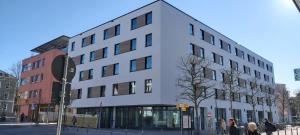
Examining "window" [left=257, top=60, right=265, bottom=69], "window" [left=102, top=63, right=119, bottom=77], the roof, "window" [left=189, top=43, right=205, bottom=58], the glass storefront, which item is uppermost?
the roof

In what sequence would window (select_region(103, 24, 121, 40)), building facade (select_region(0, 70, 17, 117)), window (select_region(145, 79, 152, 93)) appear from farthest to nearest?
building facade (select_region(0, 70, 17, 117)) → window (select_region(103, 24, 121, 40)) → window (select_region(145, 79, 152, 93))

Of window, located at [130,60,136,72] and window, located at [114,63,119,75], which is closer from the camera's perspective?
window, located at [130,60,136,72]

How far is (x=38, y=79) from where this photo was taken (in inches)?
2124

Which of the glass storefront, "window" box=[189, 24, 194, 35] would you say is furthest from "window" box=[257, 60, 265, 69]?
the glass storefront

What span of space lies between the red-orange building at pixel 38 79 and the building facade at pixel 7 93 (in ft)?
48.3

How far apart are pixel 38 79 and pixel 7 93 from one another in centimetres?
2499

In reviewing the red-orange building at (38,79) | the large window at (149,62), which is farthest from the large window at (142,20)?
the red-orange building at (38,79)

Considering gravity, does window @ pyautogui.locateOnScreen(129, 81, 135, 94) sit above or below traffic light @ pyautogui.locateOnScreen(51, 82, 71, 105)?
above

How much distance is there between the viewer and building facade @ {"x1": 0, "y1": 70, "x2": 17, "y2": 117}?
71.1 m

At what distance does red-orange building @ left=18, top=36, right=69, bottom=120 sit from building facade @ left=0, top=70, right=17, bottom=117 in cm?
1473

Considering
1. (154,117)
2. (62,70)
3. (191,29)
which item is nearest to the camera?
(62,70)

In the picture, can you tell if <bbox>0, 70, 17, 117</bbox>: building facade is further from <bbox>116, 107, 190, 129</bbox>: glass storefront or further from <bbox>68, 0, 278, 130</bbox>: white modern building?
<bbox>116, 107, 190, 129</bbox>: glass storefront

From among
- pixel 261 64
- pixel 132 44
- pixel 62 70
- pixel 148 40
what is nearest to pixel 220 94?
pixel 148 40

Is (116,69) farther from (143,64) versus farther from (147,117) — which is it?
(147,117)
